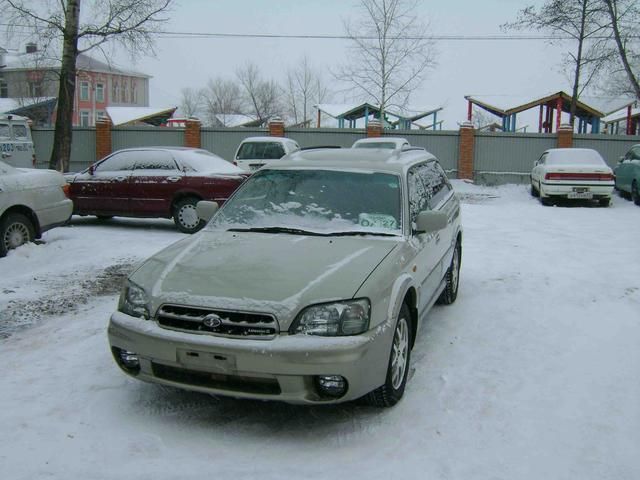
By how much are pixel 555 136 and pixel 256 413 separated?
21943 mm

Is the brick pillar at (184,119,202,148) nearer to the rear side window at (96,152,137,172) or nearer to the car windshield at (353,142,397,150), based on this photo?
the car windshield at (353,142,397,150)

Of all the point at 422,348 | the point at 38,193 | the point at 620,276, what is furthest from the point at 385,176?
the point at 38,193

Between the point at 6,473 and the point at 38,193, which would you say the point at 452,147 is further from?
the point at 6,473

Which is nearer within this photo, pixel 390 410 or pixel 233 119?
pixel 390 410

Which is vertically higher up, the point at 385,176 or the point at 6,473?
the point at 385,176

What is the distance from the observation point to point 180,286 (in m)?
3.74

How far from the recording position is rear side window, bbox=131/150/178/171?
1098cm

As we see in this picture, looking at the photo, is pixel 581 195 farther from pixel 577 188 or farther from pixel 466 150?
pixel 466 150

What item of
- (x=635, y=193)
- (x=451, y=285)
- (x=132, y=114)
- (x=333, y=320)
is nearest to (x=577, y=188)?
(x=635, y=193)

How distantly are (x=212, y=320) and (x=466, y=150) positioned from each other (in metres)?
21.5

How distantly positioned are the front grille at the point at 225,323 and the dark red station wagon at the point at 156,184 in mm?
7073

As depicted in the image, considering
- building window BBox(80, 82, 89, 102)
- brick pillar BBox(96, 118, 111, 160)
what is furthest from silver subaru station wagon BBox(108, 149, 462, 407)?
building window BBox(80, 82, 89, 102)

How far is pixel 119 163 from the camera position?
11.3 metres

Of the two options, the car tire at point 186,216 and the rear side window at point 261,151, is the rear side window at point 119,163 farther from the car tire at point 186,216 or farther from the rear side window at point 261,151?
the rear side window at point 261,151
